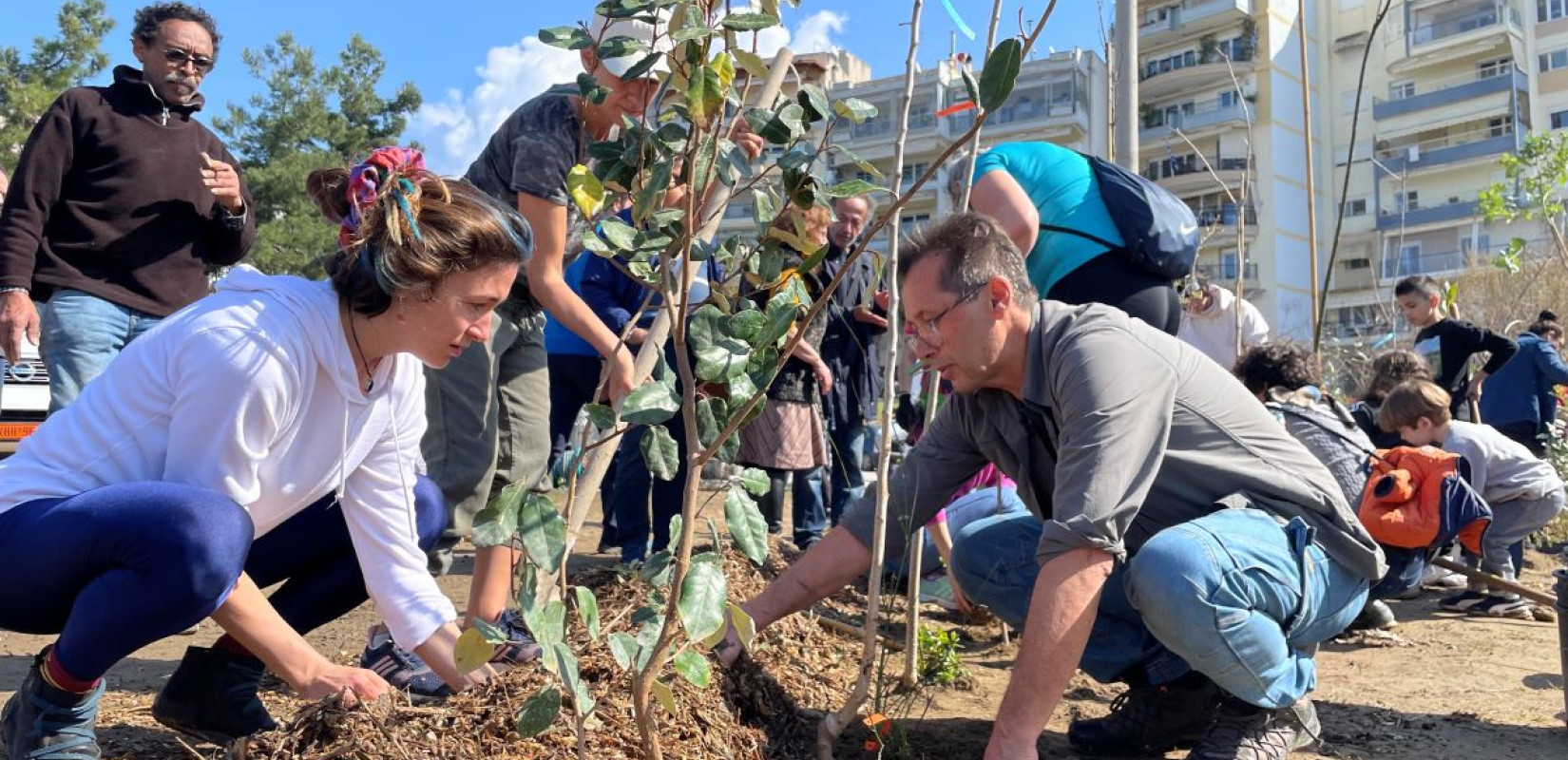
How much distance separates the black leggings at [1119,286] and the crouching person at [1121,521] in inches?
26.8

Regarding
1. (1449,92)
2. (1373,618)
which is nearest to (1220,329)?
(1373,618)

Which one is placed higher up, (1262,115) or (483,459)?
(1262,115)

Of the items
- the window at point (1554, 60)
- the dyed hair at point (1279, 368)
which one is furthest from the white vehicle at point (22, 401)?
the window at point (1554, 60)

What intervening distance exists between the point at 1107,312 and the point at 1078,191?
94 centimetres

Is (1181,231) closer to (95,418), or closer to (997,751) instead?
(997,751)

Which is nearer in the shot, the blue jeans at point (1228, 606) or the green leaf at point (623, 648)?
the green leaf at point (623, 648)

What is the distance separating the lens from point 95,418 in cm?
179

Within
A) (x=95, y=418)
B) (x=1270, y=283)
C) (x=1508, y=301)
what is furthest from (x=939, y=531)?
(x=1270, y=283)

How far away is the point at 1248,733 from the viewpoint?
7.18ft

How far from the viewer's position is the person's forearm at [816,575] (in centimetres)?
233

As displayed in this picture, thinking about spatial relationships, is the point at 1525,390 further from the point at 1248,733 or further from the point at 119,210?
the point at 119,210

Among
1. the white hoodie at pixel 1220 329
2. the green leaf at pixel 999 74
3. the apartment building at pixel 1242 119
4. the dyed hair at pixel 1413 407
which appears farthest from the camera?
the apartment building at pixel 1242 119

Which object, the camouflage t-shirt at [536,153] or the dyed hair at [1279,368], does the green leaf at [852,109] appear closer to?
the camouflage t-shirt at [536,153]

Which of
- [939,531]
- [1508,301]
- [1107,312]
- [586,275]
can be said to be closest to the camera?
[1107,312]
